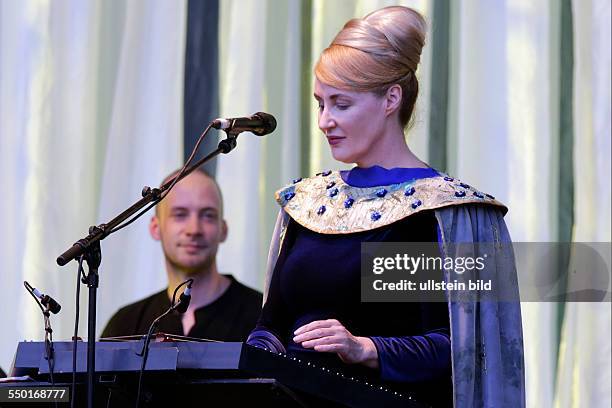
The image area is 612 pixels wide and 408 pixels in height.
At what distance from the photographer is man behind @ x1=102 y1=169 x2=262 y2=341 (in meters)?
4.30

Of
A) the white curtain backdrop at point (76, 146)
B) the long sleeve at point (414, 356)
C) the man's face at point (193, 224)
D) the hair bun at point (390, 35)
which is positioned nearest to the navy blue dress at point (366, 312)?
the long sleeve at point (414, 356)

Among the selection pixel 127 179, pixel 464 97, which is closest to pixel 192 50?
pixel 127 179

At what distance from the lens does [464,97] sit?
421cm

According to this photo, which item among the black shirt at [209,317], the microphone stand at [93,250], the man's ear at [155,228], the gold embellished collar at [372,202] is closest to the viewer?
the microphone stand at [93,250]

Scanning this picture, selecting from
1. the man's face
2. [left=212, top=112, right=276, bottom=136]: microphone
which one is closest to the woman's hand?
[left=212, top=112, right=276, bottom=136]: microphone

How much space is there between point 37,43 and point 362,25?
7.46 ft

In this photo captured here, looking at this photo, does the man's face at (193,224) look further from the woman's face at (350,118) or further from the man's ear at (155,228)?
the woman's face at (350,118)

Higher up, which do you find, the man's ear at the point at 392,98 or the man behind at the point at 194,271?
the man's ear at the point at 392,98

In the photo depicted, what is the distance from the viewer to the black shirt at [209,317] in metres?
4.23

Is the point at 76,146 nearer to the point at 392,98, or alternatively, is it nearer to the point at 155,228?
the point at 155,228

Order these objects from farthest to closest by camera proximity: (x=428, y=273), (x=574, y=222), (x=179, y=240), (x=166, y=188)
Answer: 1. (x=179, y=240)
2. (x=574, y=222)
3. (x=428, y=273)
4. (x=166, y=188)

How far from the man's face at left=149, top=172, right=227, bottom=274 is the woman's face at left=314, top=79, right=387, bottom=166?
178 cm

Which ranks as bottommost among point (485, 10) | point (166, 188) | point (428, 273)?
point (428, 273)

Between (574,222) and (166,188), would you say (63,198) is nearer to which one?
(574,222)
